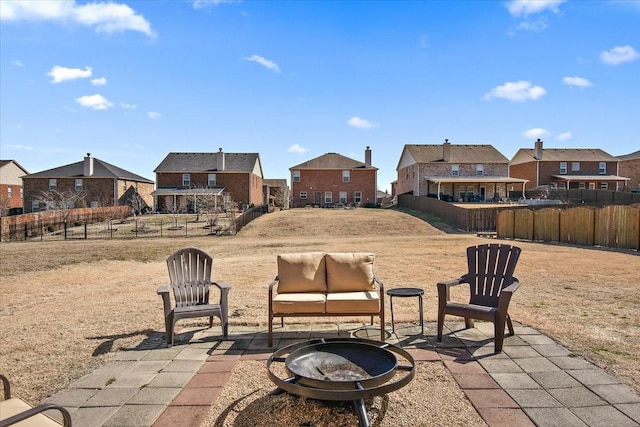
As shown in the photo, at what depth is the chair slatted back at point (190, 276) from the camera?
5906 millimetres

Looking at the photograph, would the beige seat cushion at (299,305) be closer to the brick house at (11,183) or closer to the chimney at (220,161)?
the chimney at (220,161)

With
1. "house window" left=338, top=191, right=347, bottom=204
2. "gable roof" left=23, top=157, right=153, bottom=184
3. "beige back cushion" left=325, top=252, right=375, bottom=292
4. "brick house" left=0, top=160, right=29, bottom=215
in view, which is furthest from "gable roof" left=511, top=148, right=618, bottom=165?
"brick house" left=0, top=160, right=29, bottom=215

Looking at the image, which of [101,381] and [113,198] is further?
[113,198]

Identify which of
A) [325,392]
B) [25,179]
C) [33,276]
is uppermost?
[25,179]

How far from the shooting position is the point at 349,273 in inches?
228

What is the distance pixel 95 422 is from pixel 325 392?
73.1 inches

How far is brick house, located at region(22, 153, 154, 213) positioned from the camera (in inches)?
1772

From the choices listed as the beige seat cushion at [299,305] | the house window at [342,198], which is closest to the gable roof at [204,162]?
the house window at [342,198]

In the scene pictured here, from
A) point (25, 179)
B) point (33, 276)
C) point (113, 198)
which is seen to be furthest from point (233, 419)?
point (25, 179)

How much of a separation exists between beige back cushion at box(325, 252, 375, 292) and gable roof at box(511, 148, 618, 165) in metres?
47.9

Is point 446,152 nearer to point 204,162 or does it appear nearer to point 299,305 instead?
point 204,162

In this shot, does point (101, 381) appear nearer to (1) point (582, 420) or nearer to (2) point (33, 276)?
(1) point (582, 420)

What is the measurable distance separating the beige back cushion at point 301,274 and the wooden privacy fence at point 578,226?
1637cm

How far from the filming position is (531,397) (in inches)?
147
